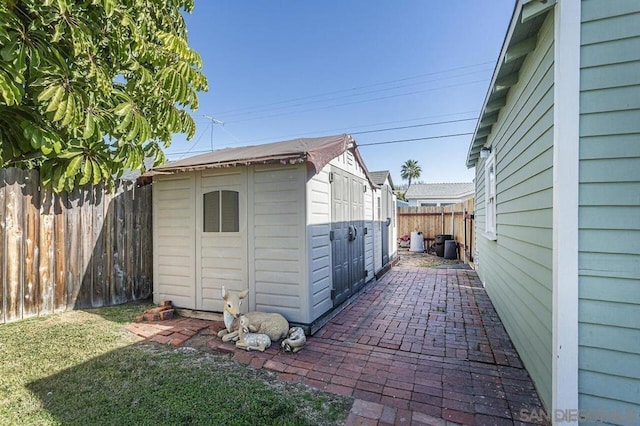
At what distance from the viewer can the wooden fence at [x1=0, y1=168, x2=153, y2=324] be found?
3.94m

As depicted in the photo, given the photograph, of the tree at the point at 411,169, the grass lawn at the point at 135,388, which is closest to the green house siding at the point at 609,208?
the grass lawn at the point at 135,388

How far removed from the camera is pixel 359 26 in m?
8.97

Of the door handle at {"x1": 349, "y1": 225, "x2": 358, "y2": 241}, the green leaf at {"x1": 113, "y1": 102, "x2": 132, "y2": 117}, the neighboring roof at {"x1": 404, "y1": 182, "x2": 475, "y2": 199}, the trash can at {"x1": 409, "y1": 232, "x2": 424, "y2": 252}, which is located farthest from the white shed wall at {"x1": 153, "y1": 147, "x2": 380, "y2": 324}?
the neighboring roof at {"x1": 404, "y1": 182, "x2": 475, "y2": 199}

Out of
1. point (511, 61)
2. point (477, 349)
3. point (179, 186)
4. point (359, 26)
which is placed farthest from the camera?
point (359, 26)

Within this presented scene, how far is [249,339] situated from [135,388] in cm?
113

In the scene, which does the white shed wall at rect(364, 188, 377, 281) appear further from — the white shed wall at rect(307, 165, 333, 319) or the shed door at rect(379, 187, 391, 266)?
the white shed wall at rect(307, 165, 333, 319)

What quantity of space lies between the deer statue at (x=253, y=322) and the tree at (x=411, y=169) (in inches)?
1752

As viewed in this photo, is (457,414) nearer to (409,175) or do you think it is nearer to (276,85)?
(276,85)

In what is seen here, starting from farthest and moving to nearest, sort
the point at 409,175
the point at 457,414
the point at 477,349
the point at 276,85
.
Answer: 1. the point at 409,175
2. the point at 276,85
3. the point at 477,349
4. the point at 457,414

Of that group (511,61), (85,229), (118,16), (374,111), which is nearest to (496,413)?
(511,61)

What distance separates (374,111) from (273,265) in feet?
41.2

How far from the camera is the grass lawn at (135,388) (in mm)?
2156

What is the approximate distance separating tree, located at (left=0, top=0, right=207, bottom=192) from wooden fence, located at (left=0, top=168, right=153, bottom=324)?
146 cm

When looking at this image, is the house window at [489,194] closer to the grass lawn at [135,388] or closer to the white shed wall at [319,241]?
the white shed wall at [319,241]
